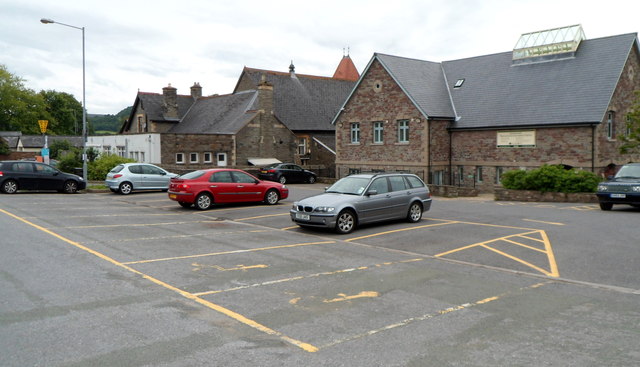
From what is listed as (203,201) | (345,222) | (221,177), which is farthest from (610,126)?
(203,201)

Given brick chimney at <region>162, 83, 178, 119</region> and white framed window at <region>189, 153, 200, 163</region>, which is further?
brick chimney at <region>162, 83, 178, 119</region>

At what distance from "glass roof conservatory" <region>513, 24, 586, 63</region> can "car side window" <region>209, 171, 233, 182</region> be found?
21.9 metres

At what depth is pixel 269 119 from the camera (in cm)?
4231

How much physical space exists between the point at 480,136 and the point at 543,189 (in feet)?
25.8

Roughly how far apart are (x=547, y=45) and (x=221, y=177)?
22.6 meters

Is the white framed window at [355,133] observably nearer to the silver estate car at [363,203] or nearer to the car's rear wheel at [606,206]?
the car's rear wheel at [606,206]

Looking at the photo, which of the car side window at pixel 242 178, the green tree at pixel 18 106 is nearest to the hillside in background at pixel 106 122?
the green tree at pixel 18 106

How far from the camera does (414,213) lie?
15.4 metres

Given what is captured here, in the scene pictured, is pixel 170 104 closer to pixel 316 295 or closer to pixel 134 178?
pixel 134 178

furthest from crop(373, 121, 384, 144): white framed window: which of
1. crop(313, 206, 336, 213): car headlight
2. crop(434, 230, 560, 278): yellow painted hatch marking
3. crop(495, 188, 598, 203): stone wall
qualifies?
crop(313, 206, 336, 213): car headlight

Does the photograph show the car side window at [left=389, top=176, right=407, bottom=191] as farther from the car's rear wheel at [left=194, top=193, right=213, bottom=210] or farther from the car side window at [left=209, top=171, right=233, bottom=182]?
the car's rear wheel at [left=194, top=193, right=213, bottom=210]

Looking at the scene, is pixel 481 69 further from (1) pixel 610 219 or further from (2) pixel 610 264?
(2) pixel 610 264

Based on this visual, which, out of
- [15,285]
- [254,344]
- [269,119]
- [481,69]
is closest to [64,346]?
[254,344]

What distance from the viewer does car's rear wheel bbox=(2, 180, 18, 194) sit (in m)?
23.3
